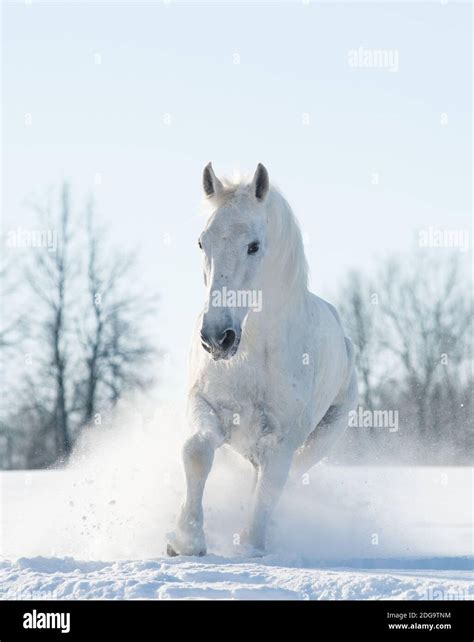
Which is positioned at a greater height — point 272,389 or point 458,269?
point 458,269

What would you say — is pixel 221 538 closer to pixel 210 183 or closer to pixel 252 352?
pixel 252 352

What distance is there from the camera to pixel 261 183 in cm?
700

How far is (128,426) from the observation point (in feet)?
35.3

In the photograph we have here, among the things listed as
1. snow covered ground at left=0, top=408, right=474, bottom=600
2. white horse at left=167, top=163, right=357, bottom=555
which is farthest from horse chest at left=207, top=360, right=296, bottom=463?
snow covered ground at left=0, top=408, right=474, bottom=600

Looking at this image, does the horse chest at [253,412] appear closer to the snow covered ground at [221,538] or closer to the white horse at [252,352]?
the white horse at [252,352]

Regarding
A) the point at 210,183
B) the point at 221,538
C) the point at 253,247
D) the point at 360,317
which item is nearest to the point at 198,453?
the point at 221,538

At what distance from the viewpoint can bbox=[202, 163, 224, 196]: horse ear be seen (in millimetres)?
6914

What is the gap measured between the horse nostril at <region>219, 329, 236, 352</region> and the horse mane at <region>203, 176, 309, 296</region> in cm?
95

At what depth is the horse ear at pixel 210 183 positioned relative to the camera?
22.7ft

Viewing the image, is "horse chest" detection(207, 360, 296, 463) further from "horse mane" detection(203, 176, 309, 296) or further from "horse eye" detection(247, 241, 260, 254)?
"horse eye" detection(247, 241, 260, 254)
